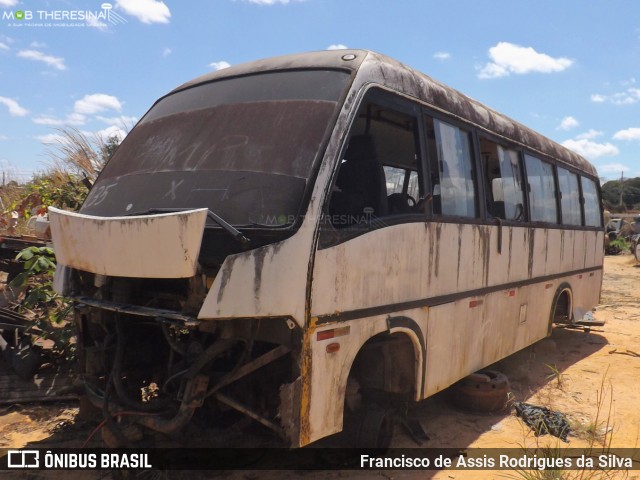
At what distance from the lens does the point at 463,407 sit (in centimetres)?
525

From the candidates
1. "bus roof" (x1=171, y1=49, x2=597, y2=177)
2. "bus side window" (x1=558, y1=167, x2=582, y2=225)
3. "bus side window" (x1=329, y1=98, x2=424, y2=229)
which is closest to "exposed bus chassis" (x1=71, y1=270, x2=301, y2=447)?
"bus side window" (x1=329, y1=98, x2=424, y2=229)

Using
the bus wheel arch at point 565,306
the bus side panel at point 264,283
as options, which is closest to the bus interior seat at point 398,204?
Answer: the bus side panel at point 264,283

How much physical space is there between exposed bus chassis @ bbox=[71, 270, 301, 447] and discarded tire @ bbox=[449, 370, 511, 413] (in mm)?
2758

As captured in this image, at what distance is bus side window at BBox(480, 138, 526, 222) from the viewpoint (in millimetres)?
5109

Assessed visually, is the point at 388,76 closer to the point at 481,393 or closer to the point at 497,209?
the point at 497,209

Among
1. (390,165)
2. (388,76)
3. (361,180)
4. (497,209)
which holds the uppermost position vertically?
(388,76)

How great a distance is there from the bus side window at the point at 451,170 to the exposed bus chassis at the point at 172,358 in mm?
1905

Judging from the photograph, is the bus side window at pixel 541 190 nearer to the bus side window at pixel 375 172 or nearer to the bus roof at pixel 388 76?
the bus roof at pixel 388 76

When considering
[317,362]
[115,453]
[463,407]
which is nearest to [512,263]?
[463,407]

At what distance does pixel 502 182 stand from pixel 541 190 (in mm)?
1276

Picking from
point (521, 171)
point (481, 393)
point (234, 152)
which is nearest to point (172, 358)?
point (234, 152)

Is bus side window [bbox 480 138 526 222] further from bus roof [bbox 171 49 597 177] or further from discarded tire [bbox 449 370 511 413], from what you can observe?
discarded tire [bbox 449 370 511 413]

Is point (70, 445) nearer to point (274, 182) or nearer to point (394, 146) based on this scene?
point (274, 182)

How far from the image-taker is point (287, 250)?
9.21ft
